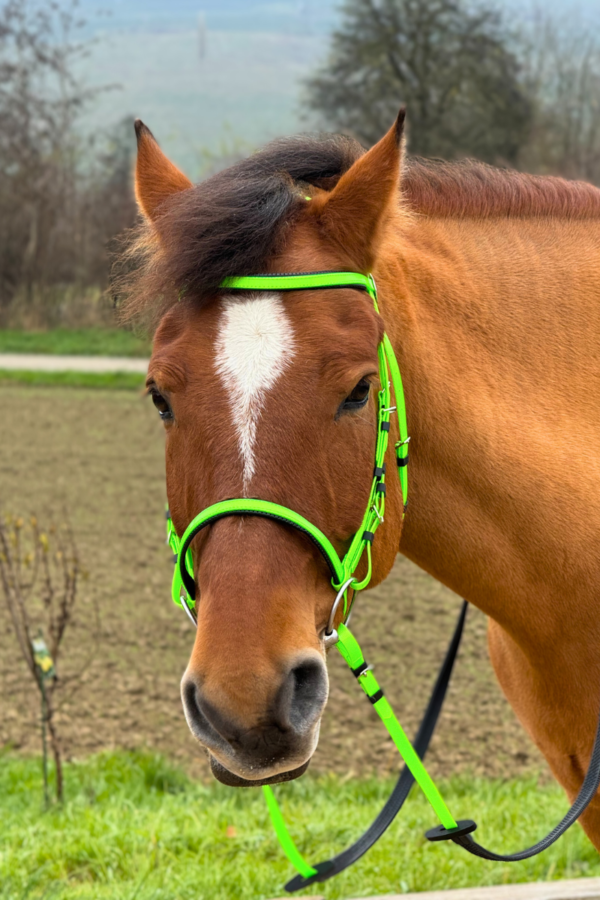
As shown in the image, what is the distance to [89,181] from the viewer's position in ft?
79.9

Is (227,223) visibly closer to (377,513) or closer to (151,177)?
(151,177)

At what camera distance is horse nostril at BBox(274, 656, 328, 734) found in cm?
155

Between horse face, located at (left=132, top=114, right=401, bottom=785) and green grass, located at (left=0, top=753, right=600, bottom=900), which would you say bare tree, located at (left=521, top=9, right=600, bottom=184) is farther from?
horse face, located at (left=132, top=114, right=401, bottom=785)

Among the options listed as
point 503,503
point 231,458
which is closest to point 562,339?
point 503,503

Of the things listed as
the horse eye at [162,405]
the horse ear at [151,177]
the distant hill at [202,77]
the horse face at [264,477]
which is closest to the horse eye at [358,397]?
the horse face at [264,477]

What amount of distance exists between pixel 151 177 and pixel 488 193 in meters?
0.97

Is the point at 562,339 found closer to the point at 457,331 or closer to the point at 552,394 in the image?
the point at 552,394

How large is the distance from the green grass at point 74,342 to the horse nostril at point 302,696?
58.2ft

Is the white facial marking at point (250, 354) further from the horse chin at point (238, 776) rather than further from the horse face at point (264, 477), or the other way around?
the horse chin at point (238, 776)

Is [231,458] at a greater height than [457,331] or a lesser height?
lesser

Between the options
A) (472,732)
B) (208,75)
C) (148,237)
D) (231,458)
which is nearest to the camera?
(231,458)

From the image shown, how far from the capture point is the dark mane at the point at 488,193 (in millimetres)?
2375

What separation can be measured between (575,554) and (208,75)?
155 m

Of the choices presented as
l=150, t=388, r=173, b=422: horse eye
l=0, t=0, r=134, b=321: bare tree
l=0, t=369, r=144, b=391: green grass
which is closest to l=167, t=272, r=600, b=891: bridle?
l=150, t=388, r=173, b=422: horse eye
